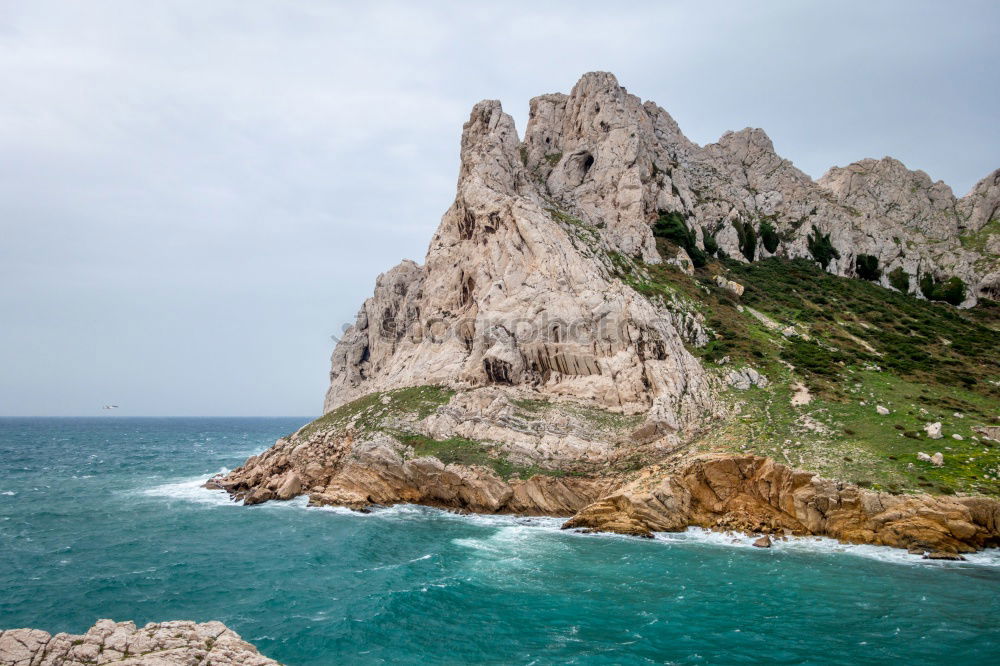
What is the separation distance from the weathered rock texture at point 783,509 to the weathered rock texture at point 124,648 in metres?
27.3

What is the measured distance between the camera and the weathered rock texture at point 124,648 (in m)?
13.6

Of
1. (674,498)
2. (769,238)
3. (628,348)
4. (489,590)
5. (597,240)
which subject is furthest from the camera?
(769,238)

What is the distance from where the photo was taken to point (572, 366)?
50.1 m

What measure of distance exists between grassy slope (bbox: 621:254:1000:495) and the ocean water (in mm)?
6739

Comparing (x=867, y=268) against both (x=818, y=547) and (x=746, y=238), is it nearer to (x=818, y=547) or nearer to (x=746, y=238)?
(x=746, y=238)

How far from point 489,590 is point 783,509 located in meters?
21.4

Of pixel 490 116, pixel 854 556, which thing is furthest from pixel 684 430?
pixel 490 116

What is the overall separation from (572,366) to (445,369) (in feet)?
43.5

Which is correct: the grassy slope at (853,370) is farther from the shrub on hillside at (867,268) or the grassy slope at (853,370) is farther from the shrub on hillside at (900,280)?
the shrub on hillside at (867,268)

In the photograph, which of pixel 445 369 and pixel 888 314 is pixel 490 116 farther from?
pixel 888 314

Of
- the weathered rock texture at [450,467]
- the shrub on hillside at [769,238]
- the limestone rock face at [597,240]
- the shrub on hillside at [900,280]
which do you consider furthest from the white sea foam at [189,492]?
the shrub on hillside at [900,280]

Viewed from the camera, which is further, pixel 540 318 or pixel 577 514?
pixel 540 318

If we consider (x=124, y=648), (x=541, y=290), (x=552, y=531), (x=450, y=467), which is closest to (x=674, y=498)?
(x=552, y=531)

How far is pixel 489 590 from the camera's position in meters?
27.0
